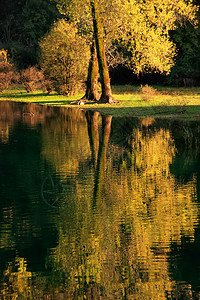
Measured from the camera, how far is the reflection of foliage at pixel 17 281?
664 cm

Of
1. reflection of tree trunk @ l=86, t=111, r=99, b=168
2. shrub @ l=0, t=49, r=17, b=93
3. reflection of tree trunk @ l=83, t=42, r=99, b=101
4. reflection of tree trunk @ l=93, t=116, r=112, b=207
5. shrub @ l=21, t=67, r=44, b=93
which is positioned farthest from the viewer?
shrub @ l=0, t=49, r=17, b=93

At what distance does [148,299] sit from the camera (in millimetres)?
6422

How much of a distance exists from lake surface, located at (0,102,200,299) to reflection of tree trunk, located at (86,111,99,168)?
10cm

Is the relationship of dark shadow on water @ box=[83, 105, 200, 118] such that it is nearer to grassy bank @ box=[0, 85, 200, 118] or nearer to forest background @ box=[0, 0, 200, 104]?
grassy bank @ box=[0, 85, 200, 118]

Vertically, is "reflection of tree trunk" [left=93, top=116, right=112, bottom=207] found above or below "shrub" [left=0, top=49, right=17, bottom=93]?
above

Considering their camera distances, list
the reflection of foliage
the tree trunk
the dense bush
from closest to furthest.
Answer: the reflection of foliage → the tree trunk → the dense bush

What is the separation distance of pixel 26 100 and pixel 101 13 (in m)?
8.32

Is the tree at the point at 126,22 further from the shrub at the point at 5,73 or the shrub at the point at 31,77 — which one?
the shrub at the point at 5,73

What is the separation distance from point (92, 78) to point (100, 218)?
94.5ft

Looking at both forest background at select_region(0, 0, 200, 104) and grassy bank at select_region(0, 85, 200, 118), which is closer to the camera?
grassy bank at select_region(0, 85, 200, 118)

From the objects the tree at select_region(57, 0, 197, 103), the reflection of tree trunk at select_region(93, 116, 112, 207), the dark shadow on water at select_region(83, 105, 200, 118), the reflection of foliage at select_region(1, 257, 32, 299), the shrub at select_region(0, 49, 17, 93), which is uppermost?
the tree at select_region(57, 0, 197, 103)

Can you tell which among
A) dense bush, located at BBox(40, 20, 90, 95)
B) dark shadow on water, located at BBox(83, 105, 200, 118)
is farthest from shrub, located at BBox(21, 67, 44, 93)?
dark shadow on water, located at BBox(83, 105, 200, 118)

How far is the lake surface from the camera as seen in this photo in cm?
699

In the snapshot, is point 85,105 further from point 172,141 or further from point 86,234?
point 86,234
